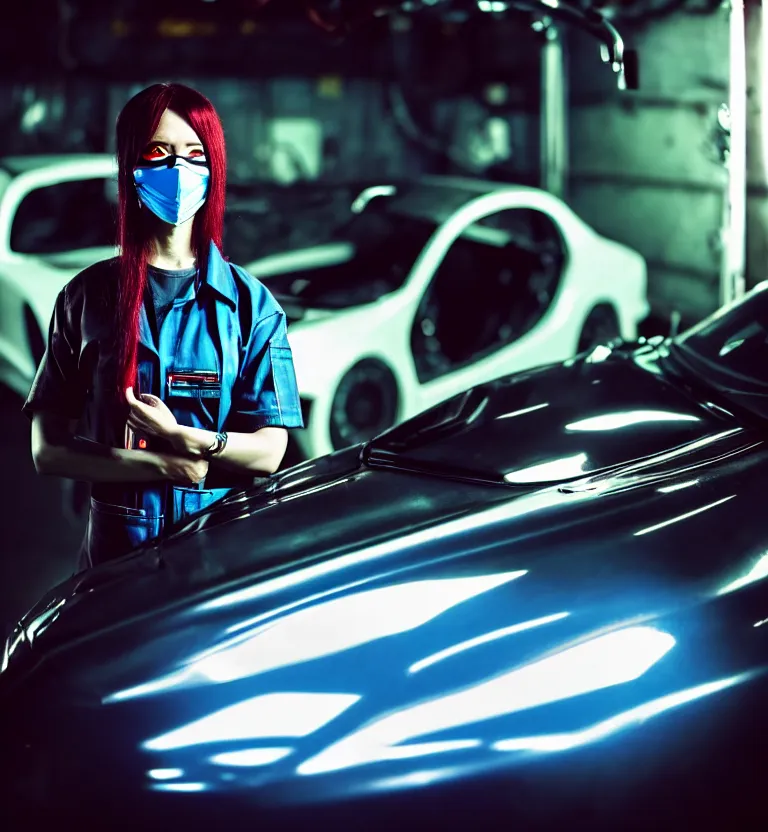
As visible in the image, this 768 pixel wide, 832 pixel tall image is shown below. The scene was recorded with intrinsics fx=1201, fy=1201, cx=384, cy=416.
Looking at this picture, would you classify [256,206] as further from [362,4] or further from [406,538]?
[406,538]

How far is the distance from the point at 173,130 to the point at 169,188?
0.11 m

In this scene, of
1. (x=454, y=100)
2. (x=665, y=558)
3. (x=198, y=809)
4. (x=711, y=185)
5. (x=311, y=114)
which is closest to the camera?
(x=198, y=809)

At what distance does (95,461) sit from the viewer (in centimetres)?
209

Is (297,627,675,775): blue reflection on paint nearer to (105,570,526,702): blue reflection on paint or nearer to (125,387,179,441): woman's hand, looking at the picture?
(105,570,526,702): blue reflection on paint

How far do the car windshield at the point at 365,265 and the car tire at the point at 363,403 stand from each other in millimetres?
291

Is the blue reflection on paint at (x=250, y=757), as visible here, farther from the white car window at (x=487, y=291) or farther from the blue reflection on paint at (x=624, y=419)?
the white car window at (x=487, y=291)

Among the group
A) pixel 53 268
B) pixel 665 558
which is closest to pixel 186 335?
pixel 665 558

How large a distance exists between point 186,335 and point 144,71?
6.04 metres

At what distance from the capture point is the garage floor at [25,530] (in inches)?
154

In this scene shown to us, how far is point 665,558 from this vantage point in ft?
5.83

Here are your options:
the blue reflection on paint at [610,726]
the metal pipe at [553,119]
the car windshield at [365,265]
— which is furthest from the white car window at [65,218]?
the blue reflection on paint at [610,726]

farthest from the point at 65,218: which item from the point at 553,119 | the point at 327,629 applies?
the point at 327,629

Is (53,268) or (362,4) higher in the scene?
(362,4)

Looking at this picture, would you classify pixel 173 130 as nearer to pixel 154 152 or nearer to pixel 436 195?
pixel 154 152
